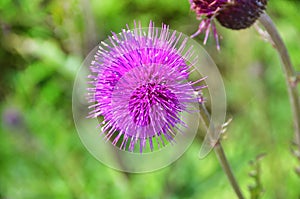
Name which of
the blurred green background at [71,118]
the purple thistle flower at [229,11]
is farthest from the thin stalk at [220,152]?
the blurred green background at [71,118]

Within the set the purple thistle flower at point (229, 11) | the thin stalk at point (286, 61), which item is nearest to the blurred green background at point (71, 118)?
the thin stalk at point (286, 61)

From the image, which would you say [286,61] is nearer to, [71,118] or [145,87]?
[145,87]

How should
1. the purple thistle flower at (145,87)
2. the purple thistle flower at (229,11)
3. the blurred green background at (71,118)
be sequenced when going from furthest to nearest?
the blurred green background at (71,118) < the purple thistle flower at (229,11) < the purple thistle flower at (145,87)

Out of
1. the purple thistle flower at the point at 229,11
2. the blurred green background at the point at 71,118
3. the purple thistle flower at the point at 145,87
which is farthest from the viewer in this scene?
the blurred green background at the point at 71,118

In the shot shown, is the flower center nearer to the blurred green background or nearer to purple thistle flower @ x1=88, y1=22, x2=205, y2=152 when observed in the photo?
purple thistle flower @ x1=88, y1=22, x2=205, y2=152

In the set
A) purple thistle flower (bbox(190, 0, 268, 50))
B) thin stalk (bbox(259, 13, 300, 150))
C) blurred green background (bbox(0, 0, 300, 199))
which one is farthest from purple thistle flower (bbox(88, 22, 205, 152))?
blurred green background (bbox(0, 0, 300, 199))

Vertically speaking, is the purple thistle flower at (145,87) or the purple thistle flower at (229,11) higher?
the purple thistle flower at (229,11)

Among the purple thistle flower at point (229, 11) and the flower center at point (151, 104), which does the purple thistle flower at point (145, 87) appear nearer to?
the flower center at point (151, 104)

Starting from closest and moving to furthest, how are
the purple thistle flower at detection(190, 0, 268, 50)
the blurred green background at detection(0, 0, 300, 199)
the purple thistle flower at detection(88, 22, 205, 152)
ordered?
the purple thistle flower at detection(88, 22, 205, 152), the purple thistle flower at detection(190, 0, 268, 50), the blurred green background at detection(0, 0, 300, 199)

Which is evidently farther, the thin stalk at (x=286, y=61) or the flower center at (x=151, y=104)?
the thin stalk at (x=286, y=61)
